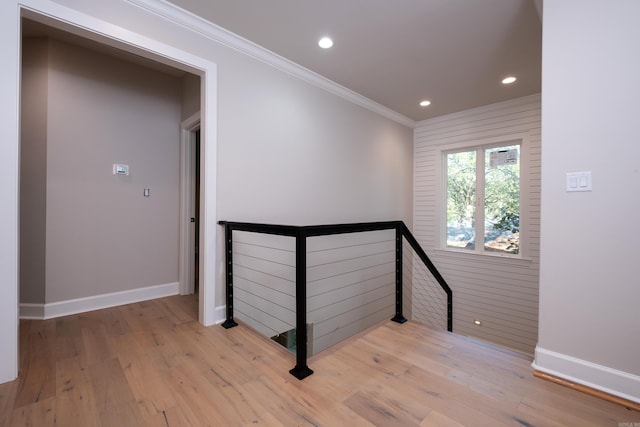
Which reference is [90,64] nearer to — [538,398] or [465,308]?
[538,398]

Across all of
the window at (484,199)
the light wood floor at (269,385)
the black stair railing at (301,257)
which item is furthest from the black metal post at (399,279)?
the window at (484,199)

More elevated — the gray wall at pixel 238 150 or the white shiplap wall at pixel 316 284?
the gray wall at pixel 238 150

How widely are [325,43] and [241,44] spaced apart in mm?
781

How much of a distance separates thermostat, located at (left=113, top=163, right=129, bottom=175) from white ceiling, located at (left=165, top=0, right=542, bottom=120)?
171cm

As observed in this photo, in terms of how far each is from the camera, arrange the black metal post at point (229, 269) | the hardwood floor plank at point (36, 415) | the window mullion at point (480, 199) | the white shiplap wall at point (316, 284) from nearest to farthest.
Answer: the hardwood floor plank at point (36, 415) → the black metal post at point (229, 269) → the white shiplap wall at point (316, 284) → the window mullion at point (480, 199)

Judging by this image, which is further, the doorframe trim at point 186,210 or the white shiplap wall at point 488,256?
the white shiplap wall at point 488,256

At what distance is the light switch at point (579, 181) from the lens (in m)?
1.58

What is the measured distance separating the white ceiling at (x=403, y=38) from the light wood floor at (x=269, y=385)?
2.55 metres

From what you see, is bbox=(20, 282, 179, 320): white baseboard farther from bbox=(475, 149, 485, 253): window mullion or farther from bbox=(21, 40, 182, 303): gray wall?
bbox=(475, 149, 485, 253): window mullion

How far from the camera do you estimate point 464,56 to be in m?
2.83

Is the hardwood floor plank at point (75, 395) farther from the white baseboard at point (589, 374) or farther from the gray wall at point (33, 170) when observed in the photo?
the white baseboard at point (589, 374)

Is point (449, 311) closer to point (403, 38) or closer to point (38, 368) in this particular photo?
point (403, 38)

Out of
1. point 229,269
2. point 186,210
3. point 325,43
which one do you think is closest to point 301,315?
point 229,269

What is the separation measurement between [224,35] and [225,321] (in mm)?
2513
